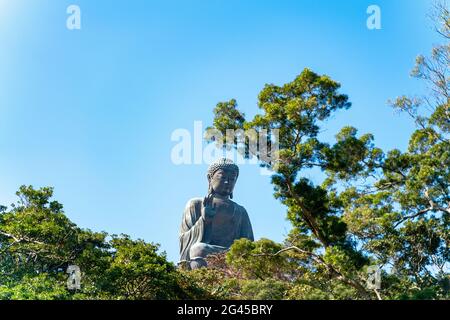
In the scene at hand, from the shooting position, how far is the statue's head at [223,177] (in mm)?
23000

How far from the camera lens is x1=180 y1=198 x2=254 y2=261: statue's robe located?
73.4 ft

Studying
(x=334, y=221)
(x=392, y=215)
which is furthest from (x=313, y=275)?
(x=392, y=215)

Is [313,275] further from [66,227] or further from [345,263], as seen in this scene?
[66,227]

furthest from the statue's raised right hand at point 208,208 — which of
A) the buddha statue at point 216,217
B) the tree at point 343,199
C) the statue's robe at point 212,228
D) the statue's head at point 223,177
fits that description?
the tree at point 343,199

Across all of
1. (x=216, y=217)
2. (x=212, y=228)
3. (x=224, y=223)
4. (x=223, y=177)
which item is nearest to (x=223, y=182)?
(x=223, y=177)

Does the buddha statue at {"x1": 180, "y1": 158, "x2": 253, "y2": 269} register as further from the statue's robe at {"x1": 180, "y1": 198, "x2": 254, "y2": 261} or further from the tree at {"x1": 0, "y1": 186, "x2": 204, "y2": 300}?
the tree at {"x1": 0, "y1": 186, "x2": 204, "y2": 300}

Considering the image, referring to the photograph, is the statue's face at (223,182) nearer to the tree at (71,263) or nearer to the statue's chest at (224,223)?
the statue's chest at (224,223)

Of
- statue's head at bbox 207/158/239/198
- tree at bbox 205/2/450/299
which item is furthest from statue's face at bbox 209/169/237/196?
tree at bbox 205/2/450/299

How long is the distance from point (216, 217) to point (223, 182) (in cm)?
123

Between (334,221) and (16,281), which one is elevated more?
(334,221)

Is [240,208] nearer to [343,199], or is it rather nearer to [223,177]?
[223,177]

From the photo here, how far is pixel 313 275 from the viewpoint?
14039 mm

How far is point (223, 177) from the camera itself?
23000mm
